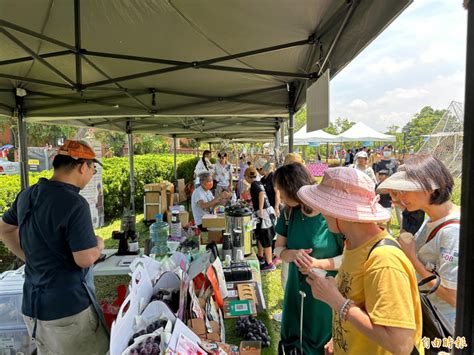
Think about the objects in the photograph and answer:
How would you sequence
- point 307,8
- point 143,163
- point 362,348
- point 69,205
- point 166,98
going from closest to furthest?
point 362,348 → point 69,205 → point 307,8 → point 166,98 → point 143,163

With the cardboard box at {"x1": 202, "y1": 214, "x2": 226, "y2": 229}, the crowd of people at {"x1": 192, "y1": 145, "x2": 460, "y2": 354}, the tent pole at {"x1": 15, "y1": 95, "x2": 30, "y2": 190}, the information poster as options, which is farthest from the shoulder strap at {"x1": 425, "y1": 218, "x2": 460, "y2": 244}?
the information poster

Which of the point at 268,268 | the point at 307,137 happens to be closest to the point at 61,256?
the point at 268,268

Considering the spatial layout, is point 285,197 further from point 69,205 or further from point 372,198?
point 69,205

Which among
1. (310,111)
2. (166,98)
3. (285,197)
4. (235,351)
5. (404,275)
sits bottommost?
(235,351)

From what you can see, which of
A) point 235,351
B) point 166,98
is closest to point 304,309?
point 235,351

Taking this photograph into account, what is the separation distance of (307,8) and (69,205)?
5.61 ft

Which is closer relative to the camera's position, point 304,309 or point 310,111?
point 304,309

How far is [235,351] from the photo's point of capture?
1641mm

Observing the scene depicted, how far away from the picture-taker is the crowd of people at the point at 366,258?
0.95 m

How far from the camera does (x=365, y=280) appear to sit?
1.02 m

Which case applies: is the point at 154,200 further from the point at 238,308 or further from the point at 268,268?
the point at 238,308

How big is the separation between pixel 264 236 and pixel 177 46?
3059 millimetres

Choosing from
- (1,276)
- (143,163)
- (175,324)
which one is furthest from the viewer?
(143,163)

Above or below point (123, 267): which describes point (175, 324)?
above
